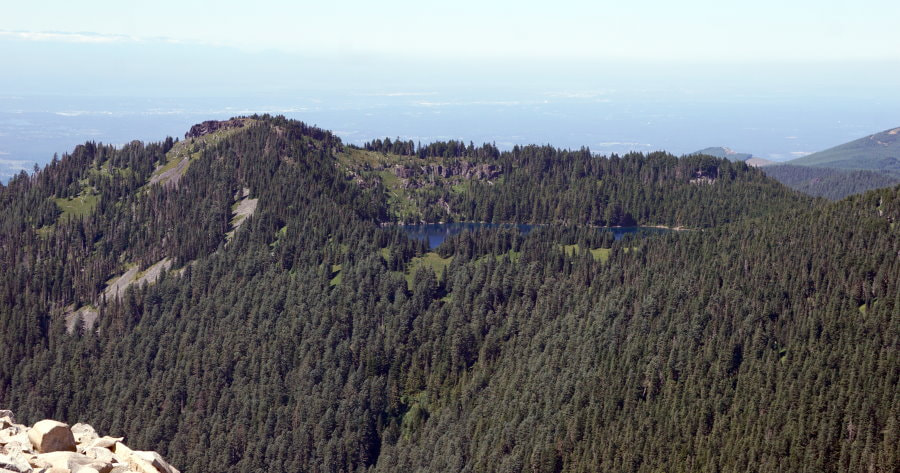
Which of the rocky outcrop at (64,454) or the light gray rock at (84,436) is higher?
the rocky outcrop at (64,454)

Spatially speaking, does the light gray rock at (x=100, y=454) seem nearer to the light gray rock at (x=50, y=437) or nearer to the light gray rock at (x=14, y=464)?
the light gray rock at (x=50, y=437)

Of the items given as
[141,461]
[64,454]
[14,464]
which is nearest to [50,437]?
[64,454]

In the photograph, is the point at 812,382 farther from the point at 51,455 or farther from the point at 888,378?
the point at 51,455

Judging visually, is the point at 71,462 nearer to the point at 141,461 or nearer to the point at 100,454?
the point at 100,454

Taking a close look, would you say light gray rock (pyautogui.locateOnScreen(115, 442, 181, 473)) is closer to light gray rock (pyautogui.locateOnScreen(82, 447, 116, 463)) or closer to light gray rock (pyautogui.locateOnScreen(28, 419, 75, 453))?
light gray rock (pyautogui.locateOnScreen(82, 447, 116, 463))

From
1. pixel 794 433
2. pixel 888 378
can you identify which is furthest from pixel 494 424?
pixel 888 378

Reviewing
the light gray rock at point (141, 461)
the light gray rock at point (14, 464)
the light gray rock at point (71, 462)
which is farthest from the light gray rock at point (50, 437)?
the light gray rock at point (14, 464)

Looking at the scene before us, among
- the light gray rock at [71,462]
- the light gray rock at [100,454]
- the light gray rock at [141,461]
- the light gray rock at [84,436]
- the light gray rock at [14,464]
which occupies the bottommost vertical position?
the light gray rock at [84,436]

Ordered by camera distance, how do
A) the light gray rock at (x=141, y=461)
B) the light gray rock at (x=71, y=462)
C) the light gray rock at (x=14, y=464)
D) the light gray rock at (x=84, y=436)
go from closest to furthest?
the light gray rock at (x=14, y=464)
the light gray rock at (x=71, y=462)
the light gray rock at (x=141, y=461)
the light gray rock at (x=84, y=436)
